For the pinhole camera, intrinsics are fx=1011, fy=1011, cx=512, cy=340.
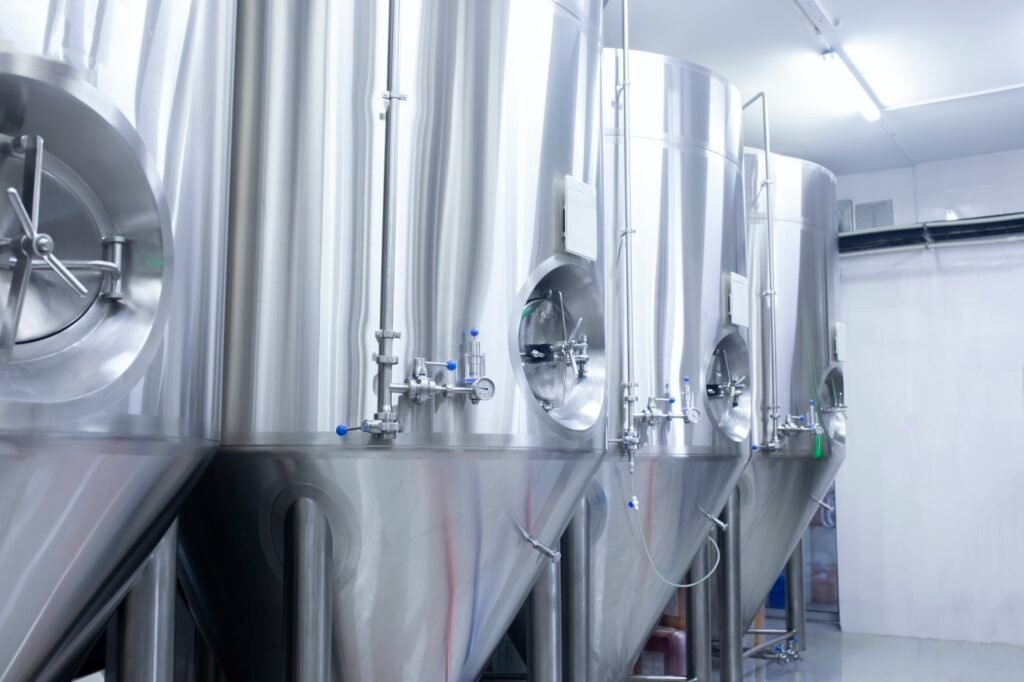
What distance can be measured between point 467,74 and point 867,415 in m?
6.75

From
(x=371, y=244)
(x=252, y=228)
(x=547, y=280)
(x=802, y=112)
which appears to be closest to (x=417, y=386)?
(x=371, y=244)

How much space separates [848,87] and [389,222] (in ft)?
18.1

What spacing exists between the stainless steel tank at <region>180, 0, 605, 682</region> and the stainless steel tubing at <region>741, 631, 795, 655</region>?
13.4 feet

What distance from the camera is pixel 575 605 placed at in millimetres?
4156

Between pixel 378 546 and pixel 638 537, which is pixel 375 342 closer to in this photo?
pixel 378 546

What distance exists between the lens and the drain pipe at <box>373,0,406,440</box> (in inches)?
102

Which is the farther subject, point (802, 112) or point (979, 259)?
point (979, 259)

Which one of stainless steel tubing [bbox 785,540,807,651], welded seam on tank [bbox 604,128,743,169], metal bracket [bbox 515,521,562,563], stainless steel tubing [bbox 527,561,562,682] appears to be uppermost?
welded seam on tank [bbox 604,128,743,169]

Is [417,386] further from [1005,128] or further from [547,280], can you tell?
[1005,128]

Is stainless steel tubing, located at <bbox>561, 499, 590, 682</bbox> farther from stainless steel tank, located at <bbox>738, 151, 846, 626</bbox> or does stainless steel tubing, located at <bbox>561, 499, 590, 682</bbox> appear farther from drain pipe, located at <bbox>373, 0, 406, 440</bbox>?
stainless steel tank, located at <bbox>738, 151, 846, 626</bbox>

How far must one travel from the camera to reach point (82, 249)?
2.12 metres

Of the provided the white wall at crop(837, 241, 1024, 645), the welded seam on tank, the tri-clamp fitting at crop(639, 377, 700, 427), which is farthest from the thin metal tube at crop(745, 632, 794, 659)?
the welded seam on tank

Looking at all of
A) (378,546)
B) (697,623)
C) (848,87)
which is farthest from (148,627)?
(848,87)

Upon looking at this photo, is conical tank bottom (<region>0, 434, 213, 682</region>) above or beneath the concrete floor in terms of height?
above
